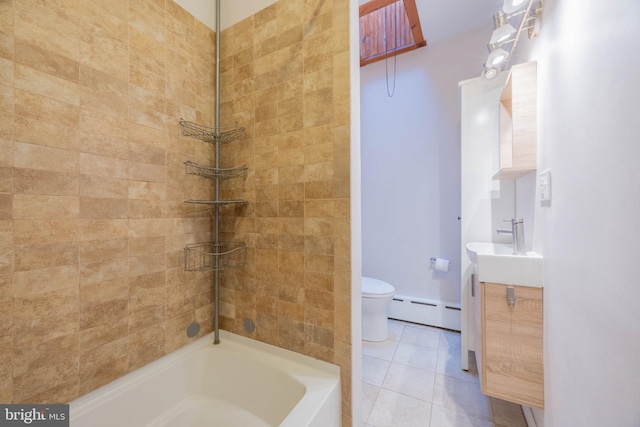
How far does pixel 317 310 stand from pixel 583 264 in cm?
102

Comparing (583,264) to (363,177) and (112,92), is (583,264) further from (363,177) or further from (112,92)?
(363,177)

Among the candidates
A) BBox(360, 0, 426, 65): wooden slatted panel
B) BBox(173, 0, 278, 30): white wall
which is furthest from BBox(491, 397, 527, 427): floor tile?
BBox(360, 0, 426, 65): wooden slatted panel

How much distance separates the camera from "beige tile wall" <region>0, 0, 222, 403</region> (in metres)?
0.87

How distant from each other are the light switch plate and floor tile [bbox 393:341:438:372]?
1407 millimetres

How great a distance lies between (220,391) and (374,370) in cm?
108

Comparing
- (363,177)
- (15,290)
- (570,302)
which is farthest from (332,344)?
(363,177)

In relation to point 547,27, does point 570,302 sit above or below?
below

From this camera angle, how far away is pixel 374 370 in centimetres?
184

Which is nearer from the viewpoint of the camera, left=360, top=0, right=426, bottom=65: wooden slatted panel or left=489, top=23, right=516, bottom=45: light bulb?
left=489, top=23, right=516, bottom=45: light bulb

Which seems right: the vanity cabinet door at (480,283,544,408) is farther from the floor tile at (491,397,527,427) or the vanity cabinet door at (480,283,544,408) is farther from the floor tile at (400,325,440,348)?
the floor tile at (400,325,440,348)

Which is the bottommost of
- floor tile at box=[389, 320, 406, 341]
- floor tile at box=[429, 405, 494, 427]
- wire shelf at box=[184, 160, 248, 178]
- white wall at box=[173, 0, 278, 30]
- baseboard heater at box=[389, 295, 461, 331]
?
floor tile at box=[429, 405, 494, 427]

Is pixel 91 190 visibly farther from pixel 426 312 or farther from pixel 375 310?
pixel 426 312

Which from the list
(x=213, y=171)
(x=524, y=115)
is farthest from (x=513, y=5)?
(x=213, y=171)

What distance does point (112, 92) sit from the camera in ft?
3.60
